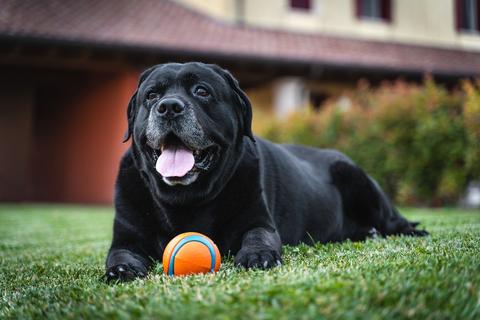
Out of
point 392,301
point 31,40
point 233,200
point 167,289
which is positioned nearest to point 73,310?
point 167,289

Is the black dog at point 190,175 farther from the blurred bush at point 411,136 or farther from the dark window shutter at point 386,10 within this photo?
the dark window shutter at point 386,10

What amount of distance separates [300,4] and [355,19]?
1.91 meters

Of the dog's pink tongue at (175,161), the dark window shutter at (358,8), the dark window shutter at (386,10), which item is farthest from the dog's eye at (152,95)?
the dark window shutter at (386,10)

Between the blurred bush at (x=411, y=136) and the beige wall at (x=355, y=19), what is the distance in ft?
17.4

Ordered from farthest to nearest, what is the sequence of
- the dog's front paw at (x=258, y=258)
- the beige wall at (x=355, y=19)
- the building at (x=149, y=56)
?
1. the beige wall at (x=355, y=19)
2. the building at (x=149, y=56)
3. the dog's front paw at (x=258, y=258)

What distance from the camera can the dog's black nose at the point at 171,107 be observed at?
3.28 metres

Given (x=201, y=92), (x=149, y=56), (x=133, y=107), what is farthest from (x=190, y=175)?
(x=149, y=56)

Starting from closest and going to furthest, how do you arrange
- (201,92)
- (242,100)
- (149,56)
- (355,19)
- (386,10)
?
(201,92) → (242,100) → (149,56) → (355,19) → (386,10)

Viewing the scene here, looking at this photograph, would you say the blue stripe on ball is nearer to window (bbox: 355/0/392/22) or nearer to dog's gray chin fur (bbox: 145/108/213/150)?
dog's gray chin fur (bbox: 145/108/213/150)

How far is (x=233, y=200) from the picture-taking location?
353cm

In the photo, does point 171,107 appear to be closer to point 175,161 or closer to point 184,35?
point 175,161

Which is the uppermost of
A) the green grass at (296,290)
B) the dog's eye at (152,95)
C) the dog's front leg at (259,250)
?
the dog's eye at (152,95)

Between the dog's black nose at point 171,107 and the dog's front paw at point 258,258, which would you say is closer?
the dog's front paw at point 258,258

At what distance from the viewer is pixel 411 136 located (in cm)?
1047
